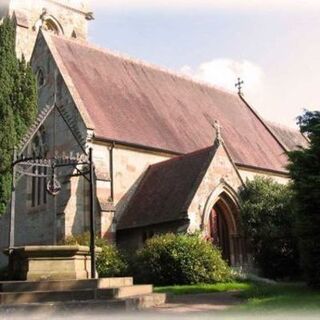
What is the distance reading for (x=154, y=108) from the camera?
1071 inches

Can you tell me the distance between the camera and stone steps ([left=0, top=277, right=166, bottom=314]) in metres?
9.34

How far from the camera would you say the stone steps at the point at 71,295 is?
9344 mm

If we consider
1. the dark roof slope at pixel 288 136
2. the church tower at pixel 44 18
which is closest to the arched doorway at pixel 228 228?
the dark roof slope at pixel 288 136

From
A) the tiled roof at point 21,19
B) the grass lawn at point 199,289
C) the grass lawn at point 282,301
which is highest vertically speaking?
the tiled roof at point 21,19

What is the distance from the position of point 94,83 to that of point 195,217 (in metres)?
9.60

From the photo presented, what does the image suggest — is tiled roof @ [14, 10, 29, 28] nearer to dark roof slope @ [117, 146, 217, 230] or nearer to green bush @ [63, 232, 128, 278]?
dark roof slope @ [117, 146, 217, 230]

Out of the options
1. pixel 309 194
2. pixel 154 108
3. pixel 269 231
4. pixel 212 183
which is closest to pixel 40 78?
pixel 154 108

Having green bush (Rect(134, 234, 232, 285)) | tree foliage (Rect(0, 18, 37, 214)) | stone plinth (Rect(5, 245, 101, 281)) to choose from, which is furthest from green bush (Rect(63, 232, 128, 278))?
stone plinth (Rect(5, 245, 101, 281))

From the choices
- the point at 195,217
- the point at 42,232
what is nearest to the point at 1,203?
the point at 42,232

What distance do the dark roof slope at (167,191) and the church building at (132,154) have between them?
2.4 inches

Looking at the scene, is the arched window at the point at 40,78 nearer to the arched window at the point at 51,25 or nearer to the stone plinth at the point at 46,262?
the arched window at the point at 51,25

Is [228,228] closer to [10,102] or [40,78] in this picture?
[10,102]

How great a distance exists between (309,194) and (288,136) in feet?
74.8

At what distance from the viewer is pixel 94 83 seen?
84.6ft
